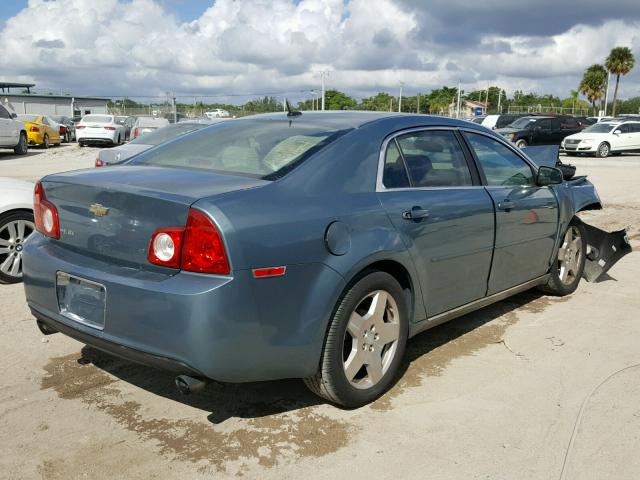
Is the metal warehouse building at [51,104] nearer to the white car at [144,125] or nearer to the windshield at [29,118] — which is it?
the windshield at [29,118]

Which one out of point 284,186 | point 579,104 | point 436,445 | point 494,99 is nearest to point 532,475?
point 436,445

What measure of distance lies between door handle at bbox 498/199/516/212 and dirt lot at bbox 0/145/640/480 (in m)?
0.98

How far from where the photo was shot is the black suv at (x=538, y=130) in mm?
26266

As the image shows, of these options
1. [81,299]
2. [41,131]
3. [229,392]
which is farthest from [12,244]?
[41,131]

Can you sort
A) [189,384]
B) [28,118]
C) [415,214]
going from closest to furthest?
[189,384] → [415,214] → [28,118]

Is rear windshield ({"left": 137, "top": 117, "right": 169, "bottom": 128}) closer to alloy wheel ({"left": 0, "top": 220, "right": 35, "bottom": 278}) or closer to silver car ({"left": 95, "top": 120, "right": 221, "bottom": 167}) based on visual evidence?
silver car ({"left": 95, "top": 120, "right": 221, "bottom": 167})

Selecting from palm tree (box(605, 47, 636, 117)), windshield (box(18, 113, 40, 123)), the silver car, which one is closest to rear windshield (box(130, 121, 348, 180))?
the silver car

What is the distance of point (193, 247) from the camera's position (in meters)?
2.88

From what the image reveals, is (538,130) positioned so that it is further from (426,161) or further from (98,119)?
(426,161)

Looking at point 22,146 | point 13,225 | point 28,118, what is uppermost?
point 28,118

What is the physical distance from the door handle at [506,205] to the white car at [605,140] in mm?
23743

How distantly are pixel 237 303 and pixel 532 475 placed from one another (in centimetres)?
157

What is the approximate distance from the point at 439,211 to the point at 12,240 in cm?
396

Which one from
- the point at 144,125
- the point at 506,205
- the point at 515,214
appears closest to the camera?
the point at 506,205
